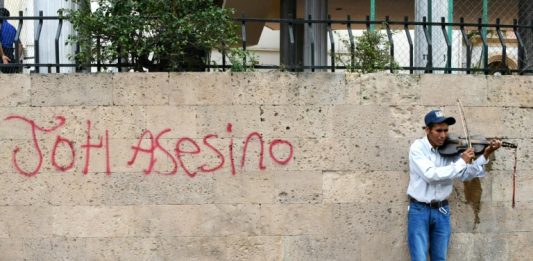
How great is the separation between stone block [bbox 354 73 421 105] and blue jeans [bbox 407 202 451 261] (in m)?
0.97

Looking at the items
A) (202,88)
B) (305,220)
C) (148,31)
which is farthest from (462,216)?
(148,31)

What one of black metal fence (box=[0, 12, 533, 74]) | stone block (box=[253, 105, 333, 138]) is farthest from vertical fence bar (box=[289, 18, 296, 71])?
stone block (box=[253, 105, 333, 138])

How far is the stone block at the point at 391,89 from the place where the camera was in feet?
20.2

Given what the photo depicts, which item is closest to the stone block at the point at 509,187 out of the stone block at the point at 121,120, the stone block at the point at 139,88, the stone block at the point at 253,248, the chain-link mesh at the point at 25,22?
the stone block at the point at 253,248

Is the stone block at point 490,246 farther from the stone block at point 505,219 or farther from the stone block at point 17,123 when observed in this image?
the stone block at point 17,123

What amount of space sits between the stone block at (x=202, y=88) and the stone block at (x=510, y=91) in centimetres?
231

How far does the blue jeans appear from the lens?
5723 millimetres

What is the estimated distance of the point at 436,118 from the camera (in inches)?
223

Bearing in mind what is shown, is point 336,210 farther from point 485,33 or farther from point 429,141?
point 485,33

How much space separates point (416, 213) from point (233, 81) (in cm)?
196

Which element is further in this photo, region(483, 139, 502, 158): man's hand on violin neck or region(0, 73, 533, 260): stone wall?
region(0, 73, 533, 260): stone wall

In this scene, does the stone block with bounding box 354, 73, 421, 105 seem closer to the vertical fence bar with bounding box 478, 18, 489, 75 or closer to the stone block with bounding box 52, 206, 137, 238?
the vertical fence bar with bounding box 478, 18, 489, 75

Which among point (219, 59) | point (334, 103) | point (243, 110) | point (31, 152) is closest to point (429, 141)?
point (334, 103)

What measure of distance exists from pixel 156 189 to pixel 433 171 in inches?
94.6
